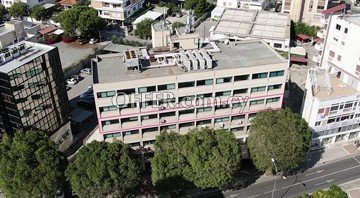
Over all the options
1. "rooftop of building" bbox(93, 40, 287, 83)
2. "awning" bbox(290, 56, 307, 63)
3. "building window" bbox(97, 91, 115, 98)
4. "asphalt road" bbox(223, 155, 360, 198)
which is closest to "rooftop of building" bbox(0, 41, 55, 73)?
"rooftop of building" bbox(93, 40, 287, 83)

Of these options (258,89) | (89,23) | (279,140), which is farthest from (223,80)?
(89,23)

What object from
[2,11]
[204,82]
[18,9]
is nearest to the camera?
[204,82]

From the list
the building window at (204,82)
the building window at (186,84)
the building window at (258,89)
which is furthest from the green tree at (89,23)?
the building window at (258,89)

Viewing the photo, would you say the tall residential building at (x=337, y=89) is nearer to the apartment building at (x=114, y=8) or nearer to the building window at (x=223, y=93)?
the building window at (x=223, y=93)

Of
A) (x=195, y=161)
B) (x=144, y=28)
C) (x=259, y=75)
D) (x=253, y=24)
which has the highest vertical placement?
(x=259, y=75)

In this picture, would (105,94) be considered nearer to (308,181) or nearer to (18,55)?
(18,55)

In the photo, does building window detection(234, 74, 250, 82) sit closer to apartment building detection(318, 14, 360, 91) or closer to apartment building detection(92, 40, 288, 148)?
apartment building detection(92, 40, 288, 148)

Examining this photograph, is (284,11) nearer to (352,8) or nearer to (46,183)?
(352,8)
